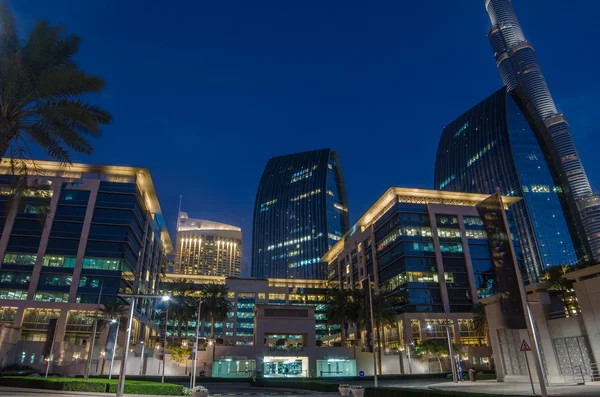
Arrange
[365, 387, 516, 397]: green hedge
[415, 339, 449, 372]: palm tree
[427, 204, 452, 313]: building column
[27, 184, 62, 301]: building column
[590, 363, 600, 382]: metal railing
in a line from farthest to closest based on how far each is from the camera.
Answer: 1. [427, 204, 452, 313]: building column
2. [27, 184, 62, 301]: building column
3. [415, 339, 449, 372]: palm tree
4. [590, 363, 600, 382]: metal railing
5. [365, 387, 516, 397]: green hedge

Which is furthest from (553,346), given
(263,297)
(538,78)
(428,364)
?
(538,78)

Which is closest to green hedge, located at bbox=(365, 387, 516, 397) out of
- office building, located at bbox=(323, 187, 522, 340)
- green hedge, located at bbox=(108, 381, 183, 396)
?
green hedge, located at bbox=(108, 381, 183, 396)

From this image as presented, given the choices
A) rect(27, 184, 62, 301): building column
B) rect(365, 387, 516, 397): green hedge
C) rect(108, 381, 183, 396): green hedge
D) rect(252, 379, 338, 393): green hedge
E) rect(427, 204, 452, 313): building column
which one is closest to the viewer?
rect(365, 387, 516, 397): green hedge

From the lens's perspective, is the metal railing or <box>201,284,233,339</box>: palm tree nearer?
the metal railing

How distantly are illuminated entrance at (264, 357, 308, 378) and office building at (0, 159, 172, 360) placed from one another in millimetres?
31605

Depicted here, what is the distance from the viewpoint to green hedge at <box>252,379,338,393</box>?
131ft

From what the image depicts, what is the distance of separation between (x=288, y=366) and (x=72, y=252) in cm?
5582

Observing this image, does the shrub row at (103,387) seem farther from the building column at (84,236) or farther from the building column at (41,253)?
the building column at (41,253)

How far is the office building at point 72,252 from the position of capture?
279 ft

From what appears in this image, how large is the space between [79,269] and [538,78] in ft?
676

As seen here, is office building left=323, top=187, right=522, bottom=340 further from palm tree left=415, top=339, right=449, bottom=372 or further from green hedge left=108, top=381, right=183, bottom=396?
green hedge left=108, top=381, right=183, bottom=396

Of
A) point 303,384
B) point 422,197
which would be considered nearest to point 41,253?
point 303,384

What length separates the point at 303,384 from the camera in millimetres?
42844

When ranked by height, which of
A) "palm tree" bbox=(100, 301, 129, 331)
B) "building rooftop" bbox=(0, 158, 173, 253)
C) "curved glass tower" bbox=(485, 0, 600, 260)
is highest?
"curved glass tower" bbox=(485, 0, 600, 260)
